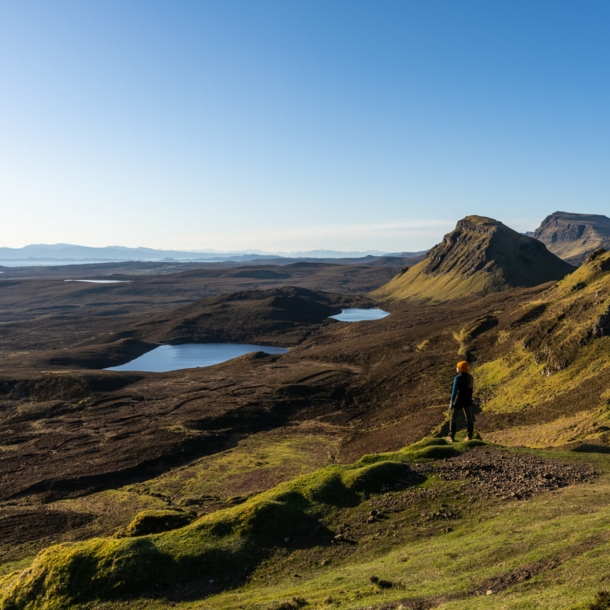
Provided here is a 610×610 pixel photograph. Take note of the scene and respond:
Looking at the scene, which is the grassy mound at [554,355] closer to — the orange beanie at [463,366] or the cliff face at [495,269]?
the orange beanie at [463,366]

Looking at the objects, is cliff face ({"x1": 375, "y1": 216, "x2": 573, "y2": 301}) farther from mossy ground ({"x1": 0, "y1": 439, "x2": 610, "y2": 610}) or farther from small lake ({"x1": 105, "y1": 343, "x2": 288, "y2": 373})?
mossy ground ({"x1": 0, "y1": 439, "x2": 610, "y2": 610})

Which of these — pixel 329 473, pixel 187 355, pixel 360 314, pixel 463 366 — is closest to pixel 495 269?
pixel 360 314

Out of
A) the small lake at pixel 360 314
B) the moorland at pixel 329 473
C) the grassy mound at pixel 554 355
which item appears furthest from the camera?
the small lake at pixel 360 314

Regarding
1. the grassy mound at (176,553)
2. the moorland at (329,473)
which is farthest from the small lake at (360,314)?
the grassy mound at (176,553)

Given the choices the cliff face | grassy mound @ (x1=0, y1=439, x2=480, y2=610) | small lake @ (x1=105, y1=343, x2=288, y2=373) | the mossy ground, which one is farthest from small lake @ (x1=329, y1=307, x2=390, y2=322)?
grassy mound @ (x1=0, y1=439, x2=480, y2=610)

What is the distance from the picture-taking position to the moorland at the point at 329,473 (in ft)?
51.0

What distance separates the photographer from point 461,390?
24453mm

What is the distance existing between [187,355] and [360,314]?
72096mm

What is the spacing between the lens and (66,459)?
5656 cm

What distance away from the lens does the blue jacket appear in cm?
2423

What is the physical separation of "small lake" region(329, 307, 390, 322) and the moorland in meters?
43.1

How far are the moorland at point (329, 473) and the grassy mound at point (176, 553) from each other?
0.25 ft

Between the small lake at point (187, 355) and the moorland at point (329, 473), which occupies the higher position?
the moorland at point (329, 473)

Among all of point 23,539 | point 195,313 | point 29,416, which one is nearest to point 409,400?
point 23,539
